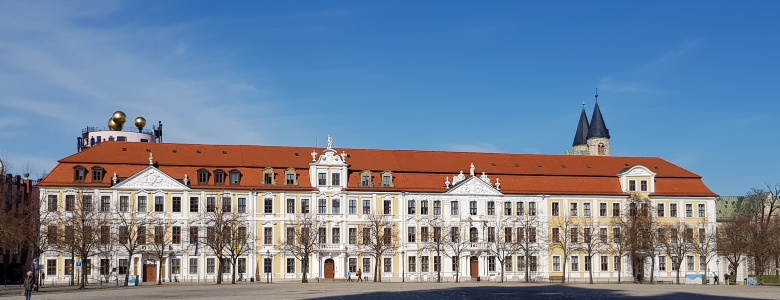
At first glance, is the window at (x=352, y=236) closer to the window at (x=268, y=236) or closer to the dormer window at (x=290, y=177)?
the dormer window at (x=290, y=177)

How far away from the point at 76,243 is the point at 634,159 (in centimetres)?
Result: 6440

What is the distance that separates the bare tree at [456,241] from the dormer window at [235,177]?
22.4 meters

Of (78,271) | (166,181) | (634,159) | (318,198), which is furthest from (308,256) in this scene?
(634,159)

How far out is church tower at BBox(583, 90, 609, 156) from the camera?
6117 inches

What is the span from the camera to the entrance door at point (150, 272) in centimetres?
9650

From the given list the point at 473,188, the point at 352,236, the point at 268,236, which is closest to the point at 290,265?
the point at 268,236

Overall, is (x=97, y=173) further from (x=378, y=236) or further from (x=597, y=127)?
(x=597, y=127)

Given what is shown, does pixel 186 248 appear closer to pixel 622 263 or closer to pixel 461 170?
pixel 461 170

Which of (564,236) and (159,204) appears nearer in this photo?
(159,204)

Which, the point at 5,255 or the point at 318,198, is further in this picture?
the point at 5,255

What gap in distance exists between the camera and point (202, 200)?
99.2 m

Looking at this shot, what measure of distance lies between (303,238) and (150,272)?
1549 centimetres

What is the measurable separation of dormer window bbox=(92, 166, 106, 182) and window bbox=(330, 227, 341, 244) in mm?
23850

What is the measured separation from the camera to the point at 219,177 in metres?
99.9
